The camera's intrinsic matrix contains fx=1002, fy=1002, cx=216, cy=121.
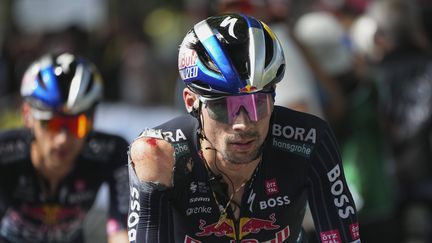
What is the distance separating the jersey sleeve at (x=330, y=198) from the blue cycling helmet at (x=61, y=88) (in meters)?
2.21

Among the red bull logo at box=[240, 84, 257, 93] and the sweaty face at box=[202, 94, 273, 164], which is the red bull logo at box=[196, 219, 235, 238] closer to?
the sweaty face at box=[202, 94, 273, 164]

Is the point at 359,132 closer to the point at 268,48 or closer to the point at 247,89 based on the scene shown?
the point at 268,48

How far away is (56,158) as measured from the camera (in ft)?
21.3

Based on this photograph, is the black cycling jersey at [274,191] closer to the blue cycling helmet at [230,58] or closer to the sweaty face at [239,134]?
the sweaty face at [239,134]

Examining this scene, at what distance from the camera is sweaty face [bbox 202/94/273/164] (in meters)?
4.62

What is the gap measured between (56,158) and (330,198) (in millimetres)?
2295

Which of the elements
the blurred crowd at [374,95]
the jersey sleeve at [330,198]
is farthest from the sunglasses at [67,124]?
the jersey sleeve at [330,198]

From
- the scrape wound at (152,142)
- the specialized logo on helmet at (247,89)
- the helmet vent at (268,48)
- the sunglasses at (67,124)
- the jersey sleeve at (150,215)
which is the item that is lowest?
the jersey sleeve at (150,215)

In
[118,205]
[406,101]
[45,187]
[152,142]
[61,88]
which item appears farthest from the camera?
[406,101]

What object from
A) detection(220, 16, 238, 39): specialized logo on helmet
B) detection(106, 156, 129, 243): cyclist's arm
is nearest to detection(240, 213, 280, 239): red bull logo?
detection(220, 16, 238, 39): specialized logo on helmet

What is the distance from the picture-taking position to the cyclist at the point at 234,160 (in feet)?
15.1

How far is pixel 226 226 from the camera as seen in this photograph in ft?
16.3

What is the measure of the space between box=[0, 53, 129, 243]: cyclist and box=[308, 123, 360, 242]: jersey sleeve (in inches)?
73.3

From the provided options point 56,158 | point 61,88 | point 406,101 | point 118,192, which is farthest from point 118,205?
point 406,101
